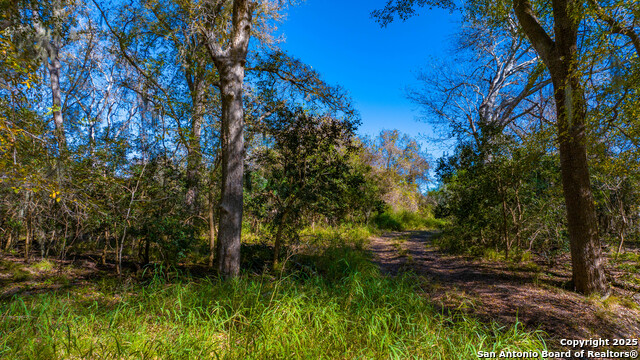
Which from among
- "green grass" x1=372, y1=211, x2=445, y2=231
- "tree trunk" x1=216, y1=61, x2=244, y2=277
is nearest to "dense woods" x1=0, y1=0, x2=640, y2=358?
"tree trunk" x1=216, y1=61, x2=244, y2=277

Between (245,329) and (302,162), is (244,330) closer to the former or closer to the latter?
(245,329)

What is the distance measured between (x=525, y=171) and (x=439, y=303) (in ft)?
11.8

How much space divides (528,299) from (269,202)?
16.8 feet

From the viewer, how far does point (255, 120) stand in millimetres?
6230

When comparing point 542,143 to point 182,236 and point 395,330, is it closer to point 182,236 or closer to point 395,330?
point 395,330

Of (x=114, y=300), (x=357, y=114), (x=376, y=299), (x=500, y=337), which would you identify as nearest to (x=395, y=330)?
(x=376, y=299)

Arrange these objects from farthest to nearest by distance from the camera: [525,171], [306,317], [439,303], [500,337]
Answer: [525,171] < [439,303] < [306,317] < [500,337]

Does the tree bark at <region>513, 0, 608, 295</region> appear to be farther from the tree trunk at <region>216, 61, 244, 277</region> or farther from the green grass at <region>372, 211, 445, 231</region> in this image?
the green grass at <region>372, 211, 445, 231</region>

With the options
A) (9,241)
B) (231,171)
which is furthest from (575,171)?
(9,241)

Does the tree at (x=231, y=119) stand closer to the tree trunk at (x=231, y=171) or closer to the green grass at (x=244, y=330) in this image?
the tree trunk at (x=231, y=171)

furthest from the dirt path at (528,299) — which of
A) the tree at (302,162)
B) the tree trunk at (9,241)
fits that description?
the tree trunk at (9,241)

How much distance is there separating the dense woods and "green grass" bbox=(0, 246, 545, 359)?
2 cm

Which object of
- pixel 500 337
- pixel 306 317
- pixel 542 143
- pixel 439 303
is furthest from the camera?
pixel 542 143

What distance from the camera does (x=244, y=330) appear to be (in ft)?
9.10
